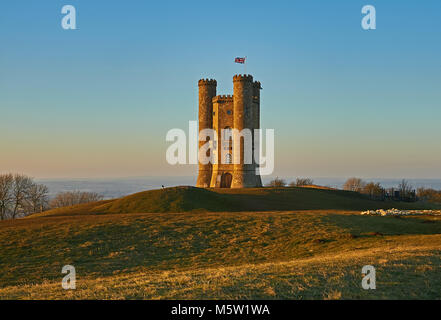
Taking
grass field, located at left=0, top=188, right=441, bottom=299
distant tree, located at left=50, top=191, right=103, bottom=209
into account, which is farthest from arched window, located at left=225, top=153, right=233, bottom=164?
distant tree, located at left=50, top=191, right=103, bottom=209

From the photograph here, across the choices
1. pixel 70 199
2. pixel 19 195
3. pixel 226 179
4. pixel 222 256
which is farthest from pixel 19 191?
pixel 222 256

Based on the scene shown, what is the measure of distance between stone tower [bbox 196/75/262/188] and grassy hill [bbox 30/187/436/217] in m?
10.8

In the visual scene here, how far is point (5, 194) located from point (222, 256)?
57858 mm

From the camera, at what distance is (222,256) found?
73.9 ft

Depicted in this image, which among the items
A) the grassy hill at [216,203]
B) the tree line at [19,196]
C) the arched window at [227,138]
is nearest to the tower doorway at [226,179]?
the arched window at [227,138]

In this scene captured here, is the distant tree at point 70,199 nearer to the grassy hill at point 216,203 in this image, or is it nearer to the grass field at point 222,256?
the grassy hill at point 216,203

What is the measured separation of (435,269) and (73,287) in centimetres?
1227

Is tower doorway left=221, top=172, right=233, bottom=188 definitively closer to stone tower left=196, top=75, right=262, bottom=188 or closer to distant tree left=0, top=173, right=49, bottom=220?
stone tower left=196, top=75, right=262, bottom=188

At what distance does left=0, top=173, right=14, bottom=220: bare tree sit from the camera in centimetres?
6664

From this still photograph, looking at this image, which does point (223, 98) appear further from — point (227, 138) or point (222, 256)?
point (222, 256)

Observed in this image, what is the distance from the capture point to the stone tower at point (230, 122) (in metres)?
63.4

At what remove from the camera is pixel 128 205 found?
42500 millimetres
